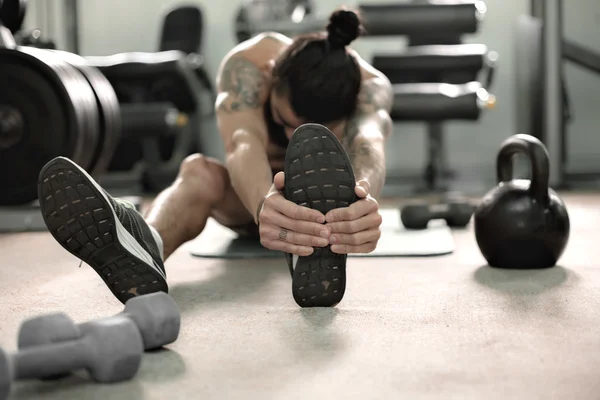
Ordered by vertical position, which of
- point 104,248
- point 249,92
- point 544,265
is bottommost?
point 544,265

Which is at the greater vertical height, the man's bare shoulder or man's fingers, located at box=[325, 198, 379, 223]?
the man's bare shoulder

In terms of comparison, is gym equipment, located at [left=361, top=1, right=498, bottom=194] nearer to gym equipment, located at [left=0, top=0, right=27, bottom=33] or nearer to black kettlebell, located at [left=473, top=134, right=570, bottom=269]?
gym equipment, located at [left=0, top=0, right=27, bottom=33]

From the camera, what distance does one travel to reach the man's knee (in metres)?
1.79

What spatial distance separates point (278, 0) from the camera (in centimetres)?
438

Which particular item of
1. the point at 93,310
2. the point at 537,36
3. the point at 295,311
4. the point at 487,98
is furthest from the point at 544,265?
the point at 537,36

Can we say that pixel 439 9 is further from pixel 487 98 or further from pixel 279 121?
pixel 279 121

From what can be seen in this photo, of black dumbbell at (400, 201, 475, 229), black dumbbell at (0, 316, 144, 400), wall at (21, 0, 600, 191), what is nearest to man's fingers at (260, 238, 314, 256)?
black dumbbell at (0, 316, 144, 400)

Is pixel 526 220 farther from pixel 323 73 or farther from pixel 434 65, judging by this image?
pixel 434 65

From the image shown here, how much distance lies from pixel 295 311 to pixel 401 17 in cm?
279

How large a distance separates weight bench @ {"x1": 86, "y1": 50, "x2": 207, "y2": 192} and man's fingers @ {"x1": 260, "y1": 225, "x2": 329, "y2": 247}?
2.81 meters

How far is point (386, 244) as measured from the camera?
2213 mm

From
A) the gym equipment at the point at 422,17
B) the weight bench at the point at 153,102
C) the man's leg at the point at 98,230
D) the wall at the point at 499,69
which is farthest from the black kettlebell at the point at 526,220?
the wall at the point at 499,69

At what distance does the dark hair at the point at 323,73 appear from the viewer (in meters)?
1.63

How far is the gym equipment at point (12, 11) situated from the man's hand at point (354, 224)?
189 centimetres
